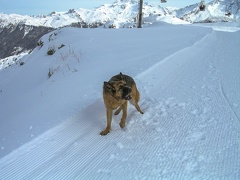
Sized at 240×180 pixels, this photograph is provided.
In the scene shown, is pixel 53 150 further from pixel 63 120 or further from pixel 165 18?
pixel 165 18

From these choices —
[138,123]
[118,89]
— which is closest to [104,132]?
[138,123]

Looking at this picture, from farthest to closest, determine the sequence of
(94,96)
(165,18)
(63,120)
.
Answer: (165,18), (94,96), (63,120)

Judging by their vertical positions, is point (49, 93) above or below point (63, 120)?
below

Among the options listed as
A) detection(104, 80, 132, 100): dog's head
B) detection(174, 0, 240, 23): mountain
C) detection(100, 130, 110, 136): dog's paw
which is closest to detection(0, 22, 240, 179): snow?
detection(100, 130, 110, 136): dog's paw

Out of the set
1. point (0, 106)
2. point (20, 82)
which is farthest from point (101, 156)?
point (20, 82)

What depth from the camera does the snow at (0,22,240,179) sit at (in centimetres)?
388

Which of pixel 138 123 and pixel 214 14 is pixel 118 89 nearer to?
pixel 138 123

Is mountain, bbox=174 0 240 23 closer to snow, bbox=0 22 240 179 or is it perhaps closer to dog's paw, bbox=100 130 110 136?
snow, bbox=0 22 240 179

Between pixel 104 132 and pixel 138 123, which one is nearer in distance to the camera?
pixel 104 132

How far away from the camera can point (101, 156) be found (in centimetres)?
427

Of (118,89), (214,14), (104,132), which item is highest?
(118,89)

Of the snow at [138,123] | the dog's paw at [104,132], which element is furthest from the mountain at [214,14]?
the dog's paw at [104,132]

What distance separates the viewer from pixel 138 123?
5.25 m

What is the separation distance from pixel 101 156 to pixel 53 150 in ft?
2.88
